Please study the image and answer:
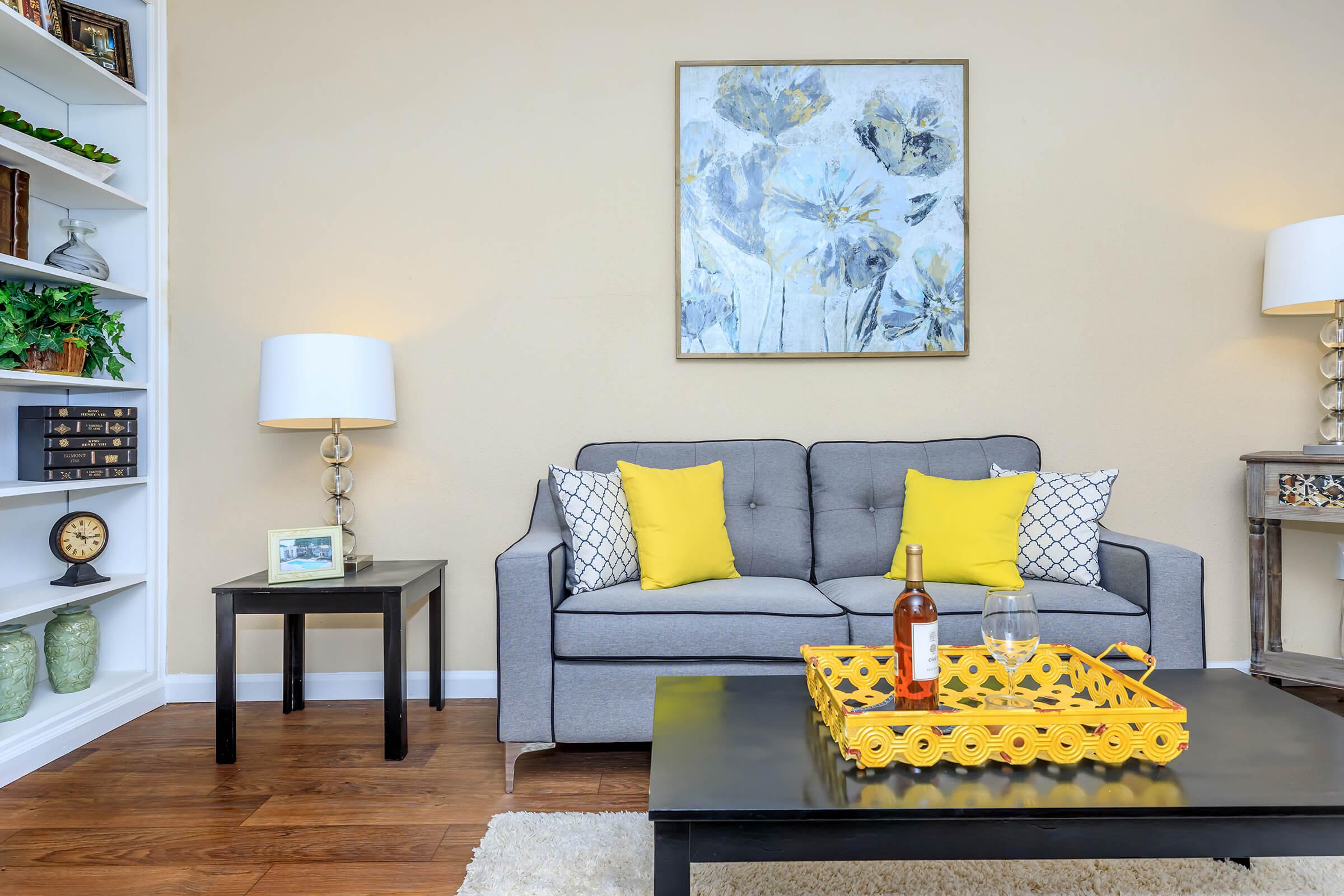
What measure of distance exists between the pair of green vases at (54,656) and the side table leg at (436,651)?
42.3 inches

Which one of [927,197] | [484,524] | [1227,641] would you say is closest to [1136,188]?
[927,197]

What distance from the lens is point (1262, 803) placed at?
1076 mm

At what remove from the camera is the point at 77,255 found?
8.16 ft

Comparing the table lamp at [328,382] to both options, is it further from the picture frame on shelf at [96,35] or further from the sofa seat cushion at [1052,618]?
the sofa seat cushion at [1052,618]

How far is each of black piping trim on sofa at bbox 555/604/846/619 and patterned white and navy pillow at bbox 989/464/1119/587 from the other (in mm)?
736

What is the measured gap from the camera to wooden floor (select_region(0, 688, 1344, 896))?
161 cm

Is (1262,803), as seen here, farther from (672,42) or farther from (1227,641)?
(672,42)

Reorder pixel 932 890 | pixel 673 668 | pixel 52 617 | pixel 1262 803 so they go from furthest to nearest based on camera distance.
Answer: pixel 52 617 < pixel 673 668 < pixel 932 890 < pixel 1262 803

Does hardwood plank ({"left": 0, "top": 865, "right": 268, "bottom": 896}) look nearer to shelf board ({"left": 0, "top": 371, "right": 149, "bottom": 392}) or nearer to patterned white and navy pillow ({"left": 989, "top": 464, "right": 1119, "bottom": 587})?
shelf board ({"left": 0, "top": 371, "right": 149, "bottom": 392})

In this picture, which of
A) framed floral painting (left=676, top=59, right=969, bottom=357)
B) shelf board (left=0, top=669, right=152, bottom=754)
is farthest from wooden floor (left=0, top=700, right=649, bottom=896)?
framed floral painting (left=676, top=59, right=969, bottom=357)

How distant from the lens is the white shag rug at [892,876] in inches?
59.3

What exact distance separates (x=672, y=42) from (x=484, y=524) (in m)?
1.94

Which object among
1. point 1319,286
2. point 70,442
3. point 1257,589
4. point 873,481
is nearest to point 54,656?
point 70,442

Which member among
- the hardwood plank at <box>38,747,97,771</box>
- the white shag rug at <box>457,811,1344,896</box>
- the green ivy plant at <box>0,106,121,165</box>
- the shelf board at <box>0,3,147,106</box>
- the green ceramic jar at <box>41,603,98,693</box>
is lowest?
the hardwood plank at <box>38,747,97,771</box>
